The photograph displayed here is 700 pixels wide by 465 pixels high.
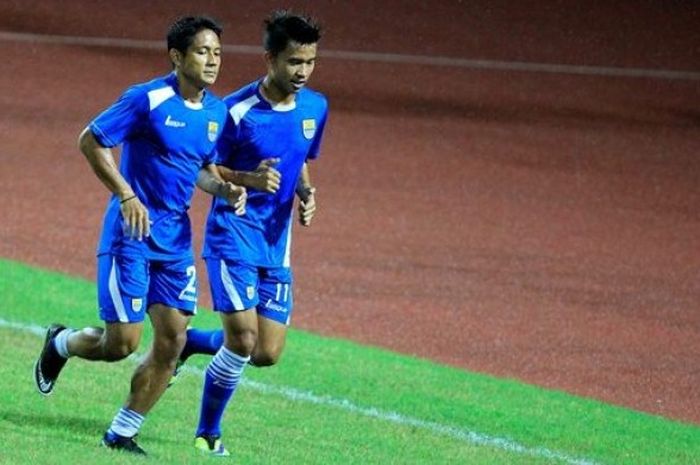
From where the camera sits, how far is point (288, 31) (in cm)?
905

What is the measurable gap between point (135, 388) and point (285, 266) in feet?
3.49

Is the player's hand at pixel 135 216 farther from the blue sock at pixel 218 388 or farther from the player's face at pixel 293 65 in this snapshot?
the player's face at pixel 293 65

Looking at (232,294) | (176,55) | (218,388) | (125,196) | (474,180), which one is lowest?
(474,180)

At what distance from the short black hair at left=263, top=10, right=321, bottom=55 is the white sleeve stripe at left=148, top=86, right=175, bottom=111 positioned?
2.24 feet

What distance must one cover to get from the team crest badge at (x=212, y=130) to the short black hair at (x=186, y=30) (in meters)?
0.37

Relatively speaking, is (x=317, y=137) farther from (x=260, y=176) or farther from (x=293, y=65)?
(x=260, y=176)

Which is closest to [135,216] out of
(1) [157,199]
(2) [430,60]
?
(1) [157,199]

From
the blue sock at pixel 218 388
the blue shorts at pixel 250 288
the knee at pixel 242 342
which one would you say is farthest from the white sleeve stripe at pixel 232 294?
the blue sock at pixel 218 388

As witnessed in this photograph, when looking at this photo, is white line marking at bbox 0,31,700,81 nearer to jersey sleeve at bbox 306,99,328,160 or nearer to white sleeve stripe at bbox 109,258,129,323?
jersey sleeve at bbox 306,99,328,160

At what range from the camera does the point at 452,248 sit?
696 inches

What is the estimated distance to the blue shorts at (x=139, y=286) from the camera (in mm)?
8562

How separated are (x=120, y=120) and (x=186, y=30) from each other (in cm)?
50

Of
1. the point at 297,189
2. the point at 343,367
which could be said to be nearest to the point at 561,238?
the point at 343,367

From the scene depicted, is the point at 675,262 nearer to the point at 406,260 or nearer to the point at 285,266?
the point at 406,260
